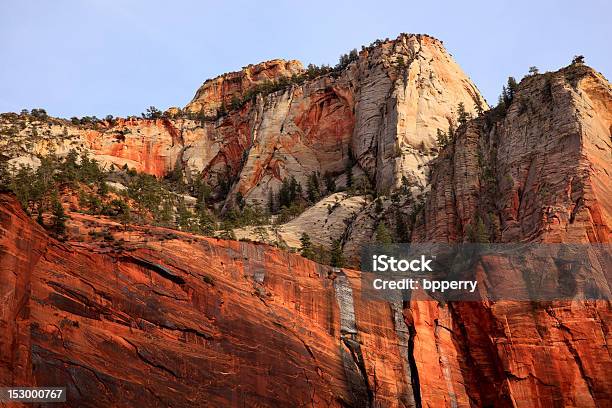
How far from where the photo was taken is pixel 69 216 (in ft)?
191

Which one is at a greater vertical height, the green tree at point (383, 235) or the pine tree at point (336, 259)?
the green tree at point (383, 235)

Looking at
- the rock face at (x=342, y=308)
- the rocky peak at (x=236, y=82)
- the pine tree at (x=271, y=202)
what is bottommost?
the rock face at (x=342, y=308)

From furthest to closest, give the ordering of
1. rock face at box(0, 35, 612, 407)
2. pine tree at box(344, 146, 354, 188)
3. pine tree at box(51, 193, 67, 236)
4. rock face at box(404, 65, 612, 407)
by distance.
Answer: pine tree at box(344, 146, 354, 188), rock face at box(404, 65, 612, 407), pine tree at box(51, 193, 67, 236), rock face at box(0, 35, 612, 407)

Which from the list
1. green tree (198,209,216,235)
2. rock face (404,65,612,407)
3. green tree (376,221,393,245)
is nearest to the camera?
rock face (404,65,612,407)

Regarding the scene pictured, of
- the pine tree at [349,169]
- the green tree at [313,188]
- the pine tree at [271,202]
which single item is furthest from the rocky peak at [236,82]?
the pine tree at [271,202]

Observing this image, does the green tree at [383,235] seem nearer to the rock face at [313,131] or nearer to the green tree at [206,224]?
the green tree at [206,224]

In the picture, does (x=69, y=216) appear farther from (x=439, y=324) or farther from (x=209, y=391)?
(x=439, y=324)

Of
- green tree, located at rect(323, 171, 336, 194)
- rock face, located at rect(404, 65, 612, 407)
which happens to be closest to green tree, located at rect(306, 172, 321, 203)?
green tree, located at rect(323, 171, 336, 194)

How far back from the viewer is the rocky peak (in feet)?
429

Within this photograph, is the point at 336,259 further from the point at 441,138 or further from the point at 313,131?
the point at 313,131

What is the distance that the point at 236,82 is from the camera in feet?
439

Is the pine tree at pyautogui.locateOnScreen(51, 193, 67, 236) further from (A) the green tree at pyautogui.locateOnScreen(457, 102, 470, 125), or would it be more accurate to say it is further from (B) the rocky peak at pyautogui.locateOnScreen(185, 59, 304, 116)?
(B) the rocky peak at pyautogui.locateOnScreen(185, 59, 304, 116)

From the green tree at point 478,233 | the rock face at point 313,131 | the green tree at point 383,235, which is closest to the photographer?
the green tree at point 478,233

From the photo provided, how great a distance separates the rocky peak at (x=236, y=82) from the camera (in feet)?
429
